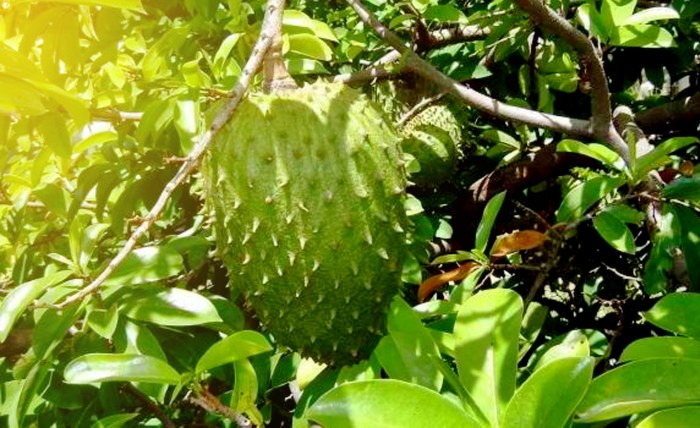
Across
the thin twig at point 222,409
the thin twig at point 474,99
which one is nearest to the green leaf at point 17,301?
the thin twig at point 222,409

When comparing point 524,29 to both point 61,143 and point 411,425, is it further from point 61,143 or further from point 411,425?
point 411,425

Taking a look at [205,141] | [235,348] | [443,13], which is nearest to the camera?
[205,141]

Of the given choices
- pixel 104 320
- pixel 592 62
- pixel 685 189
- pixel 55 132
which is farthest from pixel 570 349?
pixel 55 132

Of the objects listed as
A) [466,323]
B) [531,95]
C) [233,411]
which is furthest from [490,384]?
[531,95]

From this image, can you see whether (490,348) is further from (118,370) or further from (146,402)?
(146,402)

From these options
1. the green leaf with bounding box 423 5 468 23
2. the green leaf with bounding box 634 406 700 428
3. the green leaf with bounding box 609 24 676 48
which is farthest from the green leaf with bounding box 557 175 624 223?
the green leaf with bounding box 634 406 700 428

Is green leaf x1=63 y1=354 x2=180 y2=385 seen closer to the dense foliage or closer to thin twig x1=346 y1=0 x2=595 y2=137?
the dense foliage

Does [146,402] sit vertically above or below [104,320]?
below
